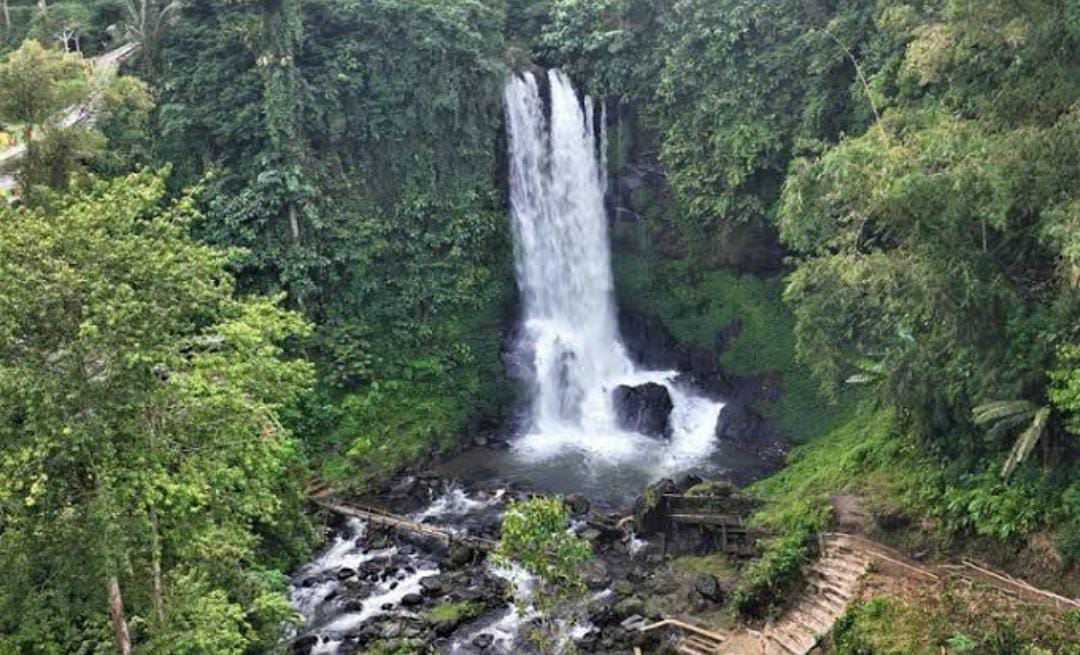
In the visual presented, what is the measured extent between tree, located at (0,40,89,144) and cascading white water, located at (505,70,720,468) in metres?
15.3

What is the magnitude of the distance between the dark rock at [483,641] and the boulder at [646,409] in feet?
38.1

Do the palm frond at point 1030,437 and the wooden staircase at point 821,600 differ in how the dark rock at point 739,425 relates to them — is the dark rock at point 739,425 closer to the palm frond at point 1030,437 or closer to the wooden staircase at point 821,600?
the wooden staircase at point 821,600

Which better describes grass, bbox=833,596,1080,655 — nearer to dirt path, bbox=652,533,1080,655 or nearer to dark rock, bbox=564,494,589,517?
dirt path, bbox=652,533,1080,655

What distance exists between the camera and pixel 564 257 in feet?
104

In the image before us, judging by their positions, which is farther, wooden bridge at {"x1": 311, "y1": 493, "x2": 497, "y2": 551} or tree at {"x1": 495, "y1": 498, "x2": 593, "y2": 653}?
wooden bridge at {"x1": 311, "y1": 493, "x2": 497, "y2": 551}

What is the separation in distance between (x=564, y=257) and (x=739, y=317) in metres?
6.41

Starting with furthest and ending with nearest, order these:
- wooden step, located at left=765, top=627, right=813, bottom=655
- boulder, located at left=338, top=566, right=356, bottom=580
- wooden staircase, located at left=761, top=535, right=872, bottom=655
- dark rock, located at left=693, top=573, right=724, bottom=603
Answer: boulder, located at left=338, top=566, right=356, bottom=580 → dark rock, located at left=693, top=573, right=724, bottom=603 → wooden staircase, located at left=761, top=535, right=872, bottom=655 → wooden step, located at left=765, top=627, right=813, bottom=655

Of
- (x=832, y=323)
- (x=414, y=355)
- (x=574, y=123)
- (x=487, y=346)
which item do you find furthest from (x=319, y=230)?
(x=832, y=323)

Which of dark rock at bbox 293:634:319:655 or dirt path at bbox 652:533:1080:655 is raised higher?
dirt path at bbox 652:533:1080:655

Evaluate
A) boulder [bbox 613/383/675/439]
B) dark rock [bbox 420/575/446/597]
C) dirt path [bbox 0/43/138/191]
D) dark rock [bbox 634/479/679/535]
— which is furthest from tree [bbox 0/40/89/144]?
boulder [bbox 613/383/675/439]

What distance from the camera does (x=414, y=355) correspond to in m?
28.5

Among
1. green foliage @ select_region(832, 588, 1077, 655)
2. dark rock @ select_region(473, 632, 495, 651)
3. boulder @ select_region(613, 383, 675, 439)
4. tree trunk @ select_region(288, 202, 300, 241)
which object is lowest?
dark rock @ select_region(473, 632, 495, 651)

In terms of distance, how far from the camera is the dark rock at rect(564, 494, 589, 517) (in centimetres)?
2273

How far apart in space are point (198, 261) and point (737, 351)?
2154 centimetres
